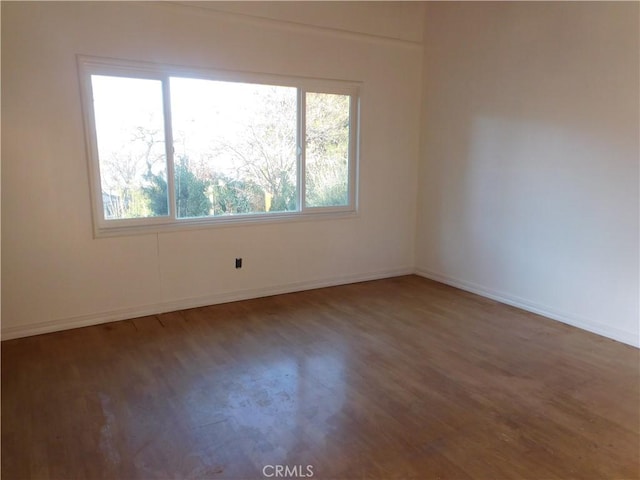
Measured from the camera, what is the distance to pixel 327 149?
4648 millimetres

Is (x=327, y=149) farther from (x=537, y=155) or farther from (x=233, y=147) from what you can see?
(x=537, y=155)

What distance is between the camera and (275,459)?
2070mm

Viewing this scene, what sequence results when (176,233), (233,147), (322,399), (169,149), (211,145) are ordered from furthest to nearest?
(233,147) < (211,145) < (176,233) < (169,149) < (322,399)

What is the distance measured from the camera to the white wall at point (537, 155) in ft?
10.9

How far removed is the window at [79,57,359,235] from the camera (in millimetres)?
3570

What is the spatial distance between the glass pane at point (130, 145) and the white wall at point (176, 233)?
6.7 inches

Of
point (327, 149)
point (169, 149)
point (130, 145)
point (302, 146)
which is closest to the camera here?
point (130, 145)

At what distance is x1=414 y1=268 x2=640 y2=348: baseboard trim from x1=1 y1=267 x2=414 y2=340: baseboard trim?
60cm

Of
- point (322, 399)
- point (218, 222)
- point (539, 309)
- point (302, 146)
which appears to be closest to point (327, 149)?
point (302, 146)

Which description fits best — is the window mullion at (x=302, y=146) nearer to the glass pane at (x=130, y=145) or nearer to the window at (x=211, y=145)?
the window at (x=211, y=145)

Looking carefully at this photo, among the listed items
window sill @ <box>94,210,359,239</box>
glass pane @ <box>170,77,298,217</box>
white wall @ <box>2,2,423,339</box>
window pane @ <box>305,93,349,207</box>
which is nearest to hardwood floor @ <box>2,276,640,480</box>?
white wall @ <box>2,2,423,339</box>

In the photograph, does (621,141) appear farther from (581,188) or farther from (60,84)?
(60,84)

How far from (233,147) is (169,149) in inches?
23.8

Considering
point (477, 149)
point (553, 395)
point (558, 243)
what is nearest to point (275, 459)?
point (553, 395)
